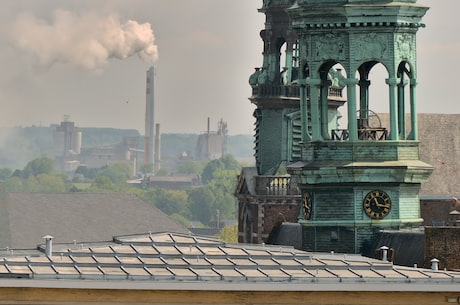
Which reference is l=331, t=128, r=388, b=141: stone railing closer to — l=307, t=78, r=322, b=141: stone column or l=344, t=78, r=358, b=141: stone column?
l=344, t=78, r=358, b=141: stone column

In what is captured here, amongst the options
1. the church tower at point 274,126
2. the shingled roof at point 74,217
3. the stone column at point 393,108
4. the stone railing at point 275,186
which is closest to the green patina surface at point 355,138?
the stone column at point 393,108

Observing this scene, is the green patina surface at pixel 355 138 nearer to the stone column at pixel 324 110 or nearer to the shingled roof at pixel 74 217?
the stone column at pixel 324 110

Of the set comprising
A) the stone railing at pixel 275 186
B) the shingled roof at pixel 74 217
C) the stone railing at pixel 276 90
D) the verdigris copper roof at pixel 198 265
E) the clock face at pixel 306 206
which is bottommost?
the verdigris copper roof at pixel 198 265

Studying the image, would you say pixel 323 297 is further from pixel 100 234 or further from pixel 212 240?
pixel 100 234

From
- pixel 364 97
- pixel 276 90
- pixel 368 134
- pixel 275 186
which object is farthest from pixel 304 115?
pixel 275 186

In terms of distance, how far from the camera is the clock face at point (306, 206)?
89125mm

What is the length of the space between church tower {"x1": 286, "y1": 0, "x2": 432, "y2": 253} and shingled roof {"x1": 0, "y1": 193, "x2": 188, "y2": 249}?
84.9m

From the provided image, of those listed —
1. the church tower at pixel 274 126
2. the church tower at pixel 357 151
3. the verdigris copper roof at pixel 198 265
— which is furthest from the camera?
the church tower at pixel 274 126

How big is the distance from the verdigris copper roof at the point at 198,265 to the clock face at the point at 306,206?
62.7ft

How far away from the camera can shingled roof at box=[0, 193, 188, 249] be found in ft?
586

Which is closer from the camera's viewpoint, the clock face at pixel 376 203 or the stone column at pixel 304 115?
the clock face at pixel 376 203

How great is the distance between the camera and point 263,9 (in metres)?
161

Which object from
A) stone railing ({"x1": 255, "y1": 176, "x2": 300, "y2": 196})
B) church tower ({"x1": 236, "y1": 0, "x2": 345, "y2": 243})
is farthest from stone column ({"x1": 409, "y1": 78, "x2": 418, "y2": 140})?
stone railing ({"x1": 255, "y1": 176, "x2": 300, "y2": 196})

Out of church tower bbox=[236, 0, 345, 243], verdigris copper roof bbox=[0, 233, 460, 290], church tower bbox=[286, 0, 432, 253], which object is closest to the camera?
verdigris copper roof bbox=[0, 233, 460, 290]
